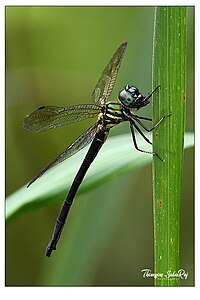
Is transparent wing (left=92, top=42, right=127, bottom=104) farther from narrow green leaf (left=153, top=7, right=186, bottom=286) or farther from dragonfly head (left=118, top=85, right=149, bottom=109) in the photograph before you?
narrow green leaf (left=153, top=7, right=186, bottom=286)

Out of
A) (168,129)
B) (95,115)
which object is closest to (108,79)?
(95,115)

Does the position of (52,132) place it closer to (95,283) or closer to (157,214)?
(95,283)

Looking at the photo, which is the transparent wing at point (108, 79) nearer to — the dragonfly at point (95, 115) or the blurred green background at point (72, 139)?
the dragonfly at point (95, 115)

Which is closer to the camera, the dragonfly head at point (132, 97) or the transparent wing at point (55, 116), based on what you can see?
the dragonfly head at point (132, 97)

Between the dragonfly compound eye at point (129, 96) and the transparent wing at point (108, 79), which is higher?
the transparent wing at point (108, 79)

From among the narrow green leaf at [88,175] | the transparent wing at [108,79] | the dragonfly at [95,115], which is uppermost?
the transparent wing at [108,79]

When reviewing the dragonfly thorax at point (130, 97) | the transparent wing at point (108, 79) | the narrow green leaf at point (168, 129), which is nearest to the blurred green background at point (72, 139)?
the transparent wing at point (108, 79)

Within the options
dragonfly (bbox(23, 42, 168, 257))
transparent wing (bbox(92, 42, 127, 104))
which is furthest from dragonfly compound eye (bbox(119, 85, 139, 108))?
transparent wing (bbox(92, 42, 127, 104))
